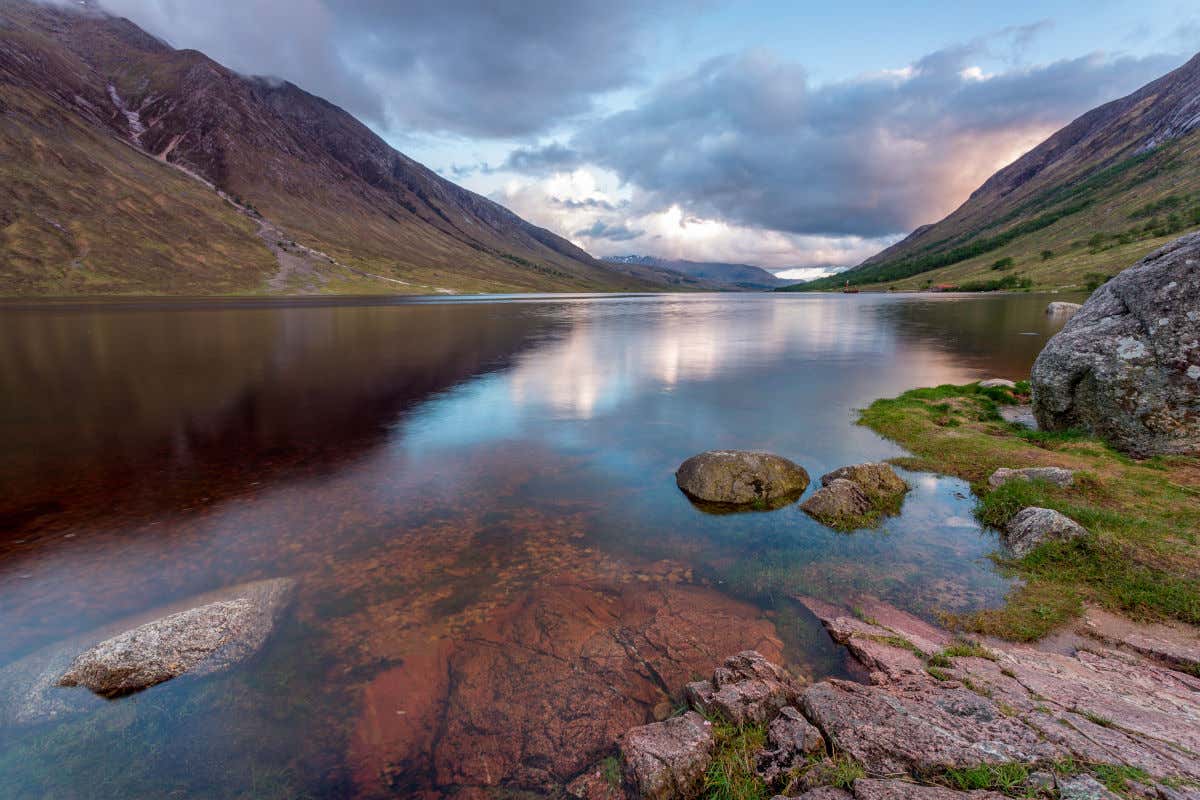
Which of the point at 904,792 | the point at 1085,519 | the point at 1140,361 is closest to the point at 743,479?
the point at 1085,519

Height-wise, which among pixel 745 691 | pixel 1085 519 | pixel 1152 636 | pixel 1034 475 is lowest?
pixel 1152 636

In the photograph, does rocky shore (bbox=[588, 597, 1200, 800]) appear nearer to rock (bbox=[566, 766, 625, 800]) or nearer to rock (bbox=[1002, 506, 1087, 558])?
rock (bbox=[566, 766, 625, 800])

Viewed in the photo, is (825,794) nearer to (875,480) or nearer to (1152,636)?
(1152,636)

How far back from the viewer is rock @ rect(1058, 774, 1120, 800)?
4.87 metres

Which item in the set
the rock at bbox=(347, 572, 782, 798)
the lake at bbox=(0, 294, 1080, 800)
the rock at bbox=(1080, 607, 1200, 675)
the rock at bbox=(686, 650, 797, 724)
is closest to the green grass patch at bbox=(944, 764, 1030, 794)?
the rock at bbox=(686, 650, 797, 724)

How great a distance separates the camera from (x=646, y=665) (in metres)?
9.73

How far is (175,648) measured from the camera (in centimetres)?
971

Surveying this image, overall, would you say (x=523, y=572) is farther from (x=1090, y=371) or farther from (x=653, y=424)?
(x=1090, y=371)

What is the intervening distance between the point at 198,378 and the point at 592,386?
2850cm

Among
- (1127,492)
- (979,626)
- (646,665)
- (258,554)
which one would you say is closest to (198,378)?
(258,554)

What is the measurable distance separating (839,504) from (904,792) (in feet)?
36.4

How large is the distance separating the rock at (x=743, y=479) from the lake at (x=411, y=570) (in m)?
0.88

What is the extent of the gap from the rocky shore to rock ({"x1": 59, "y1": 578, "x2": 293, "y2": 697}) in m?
7.55

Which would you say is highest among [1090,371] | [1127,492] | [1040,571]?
[1090,371]
